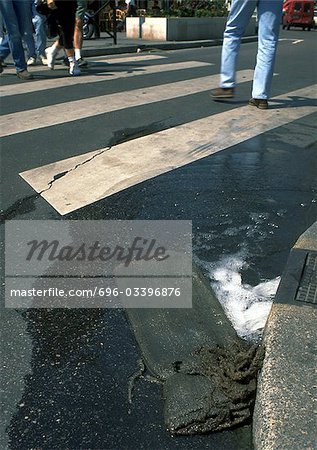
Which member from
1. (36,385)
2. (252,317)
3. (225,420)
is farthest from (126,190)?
(225,420)

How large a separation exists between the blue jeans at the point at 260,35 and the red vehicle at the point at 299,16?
966 inches

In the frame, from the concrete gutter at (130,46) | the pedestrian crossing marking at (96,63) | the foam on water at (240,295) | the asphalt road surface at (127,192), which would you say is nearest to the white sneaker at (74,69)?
the asphalt road surface at (127,192)

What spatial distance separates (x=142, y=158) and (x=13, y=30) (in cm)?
425

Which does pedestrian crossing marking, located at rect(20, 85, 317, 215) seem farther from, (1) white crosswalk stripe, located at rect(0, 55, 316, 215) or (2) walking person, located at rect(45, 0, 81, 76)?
(2) walking person, located at rect(45, 0, 81, 76)

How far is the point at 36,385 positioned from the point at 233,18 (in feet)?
16.0

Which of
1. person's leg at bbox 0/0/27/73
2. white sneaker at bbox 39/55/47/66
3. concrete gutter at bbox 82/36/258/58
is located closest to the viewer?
person's leg at bbox 0/0/27/73

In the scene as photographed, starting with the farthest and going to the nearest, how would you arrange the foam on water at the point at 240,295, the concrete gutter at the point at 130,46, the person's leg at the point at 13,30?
1. the concrete gutter at the point at 130,46
2. the person's leg at the point at 13,30
3. the foam on water at the point at 240,295

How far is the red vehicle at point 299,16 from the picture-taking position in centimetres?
2784

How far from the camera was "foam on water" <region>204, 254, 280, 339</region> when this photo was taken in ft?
7.55

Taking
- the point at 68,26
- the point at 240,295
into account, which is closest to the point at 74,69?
the point at 68,26

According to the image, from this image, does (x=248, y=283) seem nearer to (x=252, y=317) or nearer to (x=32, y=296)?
(x=252, y=317)

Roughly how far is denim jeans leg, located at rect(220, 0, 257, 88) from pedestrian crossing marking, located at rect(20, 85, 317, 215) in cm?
46

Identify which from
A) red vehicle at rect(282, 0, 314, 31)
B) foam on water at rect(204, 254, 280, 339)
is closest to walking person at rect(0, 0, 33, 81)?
foam on water at rect(204, 254, 280, 339)

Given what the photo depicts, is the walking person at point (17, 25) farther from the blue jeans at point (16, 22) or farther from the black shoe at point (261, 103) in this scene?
the black shoe at point (261, 103)
